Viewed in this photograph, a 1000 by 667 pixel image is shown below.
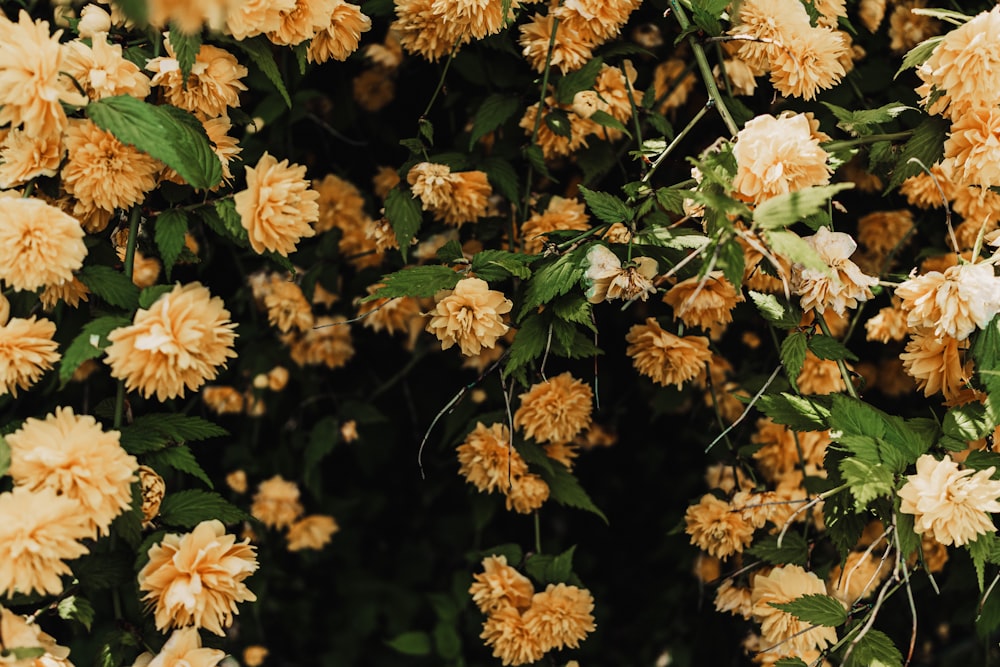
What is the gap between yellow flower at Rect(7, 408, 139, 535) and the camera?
1119 mm

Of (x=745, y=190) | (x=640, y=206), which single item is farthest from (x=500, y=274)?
(x=745, y=190)

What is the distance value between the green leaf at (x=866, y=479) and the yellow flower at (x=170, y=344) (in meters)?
0.96

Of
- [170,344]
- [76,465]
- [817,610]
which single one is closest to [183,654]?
[76,465]

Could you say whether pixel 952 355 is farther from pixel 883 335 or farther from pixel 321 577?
pixel 321 577

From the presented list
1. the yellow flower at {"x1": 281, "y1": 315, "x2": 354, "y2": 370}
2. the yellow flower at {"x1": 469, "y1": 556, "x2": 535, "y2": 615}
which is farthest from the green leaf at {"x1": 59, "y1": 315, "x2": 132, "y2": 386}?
the yellow flower at {"x1": 281, "y1": 315, "x2": 354, "y2": 370}

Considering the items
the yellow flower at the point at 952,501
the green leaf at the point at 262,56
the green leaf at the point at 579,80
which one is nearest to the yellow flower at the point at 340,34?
the green leaf at the point at 262,56

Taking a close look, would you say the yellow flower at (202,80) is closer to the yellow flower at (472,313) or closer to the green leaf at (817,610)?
the yellow flower at (472,313)

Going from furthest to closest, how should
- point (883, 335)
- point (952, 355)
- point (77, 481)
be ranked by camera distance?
point (883, 335) < point (952, 355) < point (77, 481)

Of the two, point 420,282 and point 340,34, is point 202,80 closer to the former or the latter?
point 340,34

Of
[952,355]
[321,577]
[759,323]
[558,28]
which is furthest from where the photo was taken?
[321,577]

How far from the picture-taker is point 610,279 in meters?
1.32

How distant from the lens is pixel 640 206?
1.40 meters

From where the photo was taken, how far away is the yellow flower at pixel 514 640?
63.1 inches

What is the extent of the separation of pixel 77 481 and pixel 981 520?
131 centimetres
